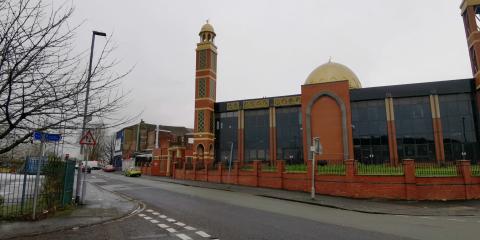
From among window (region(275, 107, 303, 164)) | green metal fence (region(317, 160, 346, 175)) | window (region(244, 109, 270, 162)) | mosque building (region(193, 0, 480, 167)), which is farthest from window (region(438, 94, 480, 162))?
window (region(244, 109, 270, 162))

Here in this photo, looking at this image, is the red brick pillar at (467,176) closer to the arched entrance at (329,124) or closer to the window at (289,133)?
the arched entrance at (329,124)

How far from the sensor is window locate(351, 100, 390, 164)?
117ft

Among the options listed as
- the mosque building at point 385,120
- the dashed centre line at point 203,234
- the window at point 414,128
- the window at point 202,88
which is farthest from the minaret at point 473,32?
the dashed centre line at point 203,234

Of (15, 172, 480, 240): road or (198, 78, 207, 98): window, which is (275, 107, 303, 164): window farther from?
(15, 172, 480, 240): road

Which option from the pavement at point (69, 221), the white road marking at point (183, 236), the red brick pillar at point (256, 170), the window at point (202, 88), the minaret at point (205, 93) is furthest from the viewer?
the window at point (202, 88)

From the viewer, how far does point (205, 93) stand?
45.6 m

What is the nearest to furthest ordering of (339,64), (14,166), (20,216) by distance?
(20,216), (14,166), (339,64)

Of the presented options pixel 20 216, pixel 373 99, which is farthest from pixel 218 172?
pixel 20 216

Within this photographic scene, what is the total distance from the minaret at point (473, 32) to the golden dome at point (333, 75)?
40.2 feet

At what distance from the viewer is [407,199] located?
18.1m

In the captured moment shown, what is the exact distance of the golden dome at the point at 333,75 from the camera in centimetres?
4147

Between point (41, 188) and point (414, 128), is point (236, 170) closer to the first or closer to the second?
point (41, 188)

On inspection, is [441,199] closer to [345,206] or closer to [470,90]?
[345,206]

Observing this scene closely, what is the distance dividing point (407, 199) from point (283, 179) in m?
8.66
